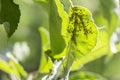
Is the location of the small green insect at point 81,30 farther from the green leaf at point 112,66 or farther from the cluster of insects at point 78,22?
the green leaf at point 112,66

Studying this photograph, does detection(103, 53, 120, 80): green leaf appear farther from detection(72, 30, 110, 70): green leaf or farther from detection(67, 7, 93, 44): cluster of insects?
detection(67, 7, 93, 44): cluster of insects

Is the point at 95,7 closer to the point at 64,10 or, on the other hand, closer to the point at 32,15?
the point at 32,15

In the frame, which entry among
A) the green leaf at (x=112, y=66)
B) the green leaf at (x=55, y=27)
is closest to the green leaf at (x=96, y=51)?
the green leaf at (x=55, y=27)

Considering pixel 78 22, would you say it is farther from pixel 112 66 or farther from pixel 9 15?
pixel 112 66

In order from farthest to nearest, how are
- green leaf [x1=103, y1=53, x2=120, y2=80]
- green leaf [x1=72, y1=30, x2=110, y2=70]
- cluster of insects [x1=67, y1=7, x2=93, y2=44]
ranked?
green leaf [x1=103, y1=53, x2=120, y2=80] → green leaf [x1=72, y1=30, x2=110, y2=70] → cluster of insects [x1=67, y1=7, x2=93, y2=44]

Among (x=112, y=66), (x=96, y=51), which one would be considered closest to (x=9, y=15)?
(x=96, y=51)

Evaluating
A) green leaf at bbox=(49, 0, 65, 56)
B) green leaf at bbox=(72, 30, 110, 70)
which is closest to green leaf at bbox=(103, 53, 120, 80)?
green leaf at bbox=(72, 30, 110, 70)
